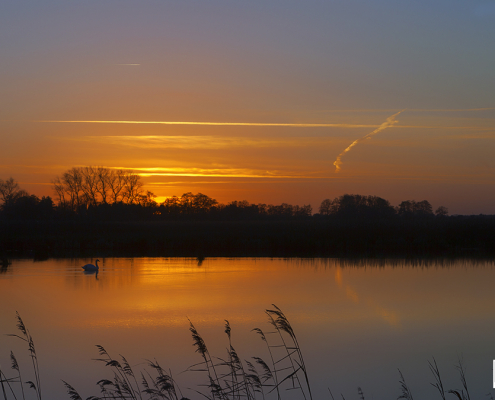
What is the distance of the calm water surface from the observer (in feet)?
21.0

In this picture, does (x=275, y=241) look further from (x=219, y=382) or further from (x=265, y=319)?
(x=219, y=382)

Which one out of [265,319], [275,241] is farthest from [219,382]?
[275,241]

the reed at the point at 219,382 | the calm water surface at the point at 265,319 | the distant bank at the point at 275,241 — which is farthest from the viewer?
the distant bank at the point at 275,241

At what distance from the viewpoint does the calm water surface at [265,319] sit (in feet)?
21.0

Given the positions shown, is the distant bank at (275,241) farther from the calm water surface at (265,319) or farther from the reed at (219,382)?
the reed at (219,382)

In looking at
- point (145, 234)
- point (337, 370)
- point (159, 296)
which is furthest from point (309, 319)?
point (145, 234)

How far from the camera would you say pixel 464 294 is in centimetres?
1173

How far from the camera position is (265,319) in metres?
9.13

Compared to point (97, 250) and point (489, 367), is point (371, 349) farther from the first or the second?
point (97, 250)

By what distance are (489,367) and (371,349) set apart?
160 cm

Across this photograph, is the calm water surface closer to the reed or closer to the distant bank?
the reed

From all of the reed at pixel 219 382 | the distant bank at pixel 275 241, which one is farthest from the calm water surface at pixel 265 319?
the distant bank at pixel 275 241

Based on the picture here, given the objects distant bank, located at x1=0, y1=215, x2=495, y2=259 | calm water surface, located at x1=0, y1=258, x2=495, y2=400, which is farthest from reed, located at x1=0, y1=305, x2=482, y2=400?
distant bank, located at x1=0, y1=215, x2=495, y2=259

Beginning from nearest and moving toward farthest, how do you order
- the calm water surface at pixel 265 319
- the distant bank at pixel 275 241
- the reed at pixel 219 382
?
the reed at pixel 219 382, the calm water surface at pixel 265 319, the distant bank at pixel 275 241
